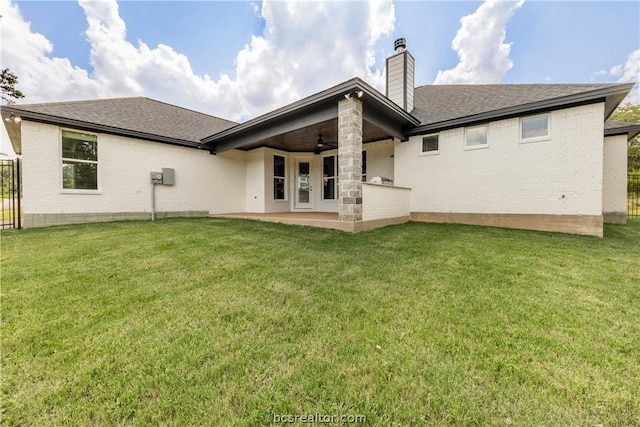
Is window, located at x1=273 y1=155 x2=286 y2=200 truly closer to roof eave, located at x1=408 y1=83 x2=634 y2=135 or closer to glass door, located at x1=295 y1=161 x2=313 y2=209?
glass door, located at x1=295 y1=161 x2=313 y2=209

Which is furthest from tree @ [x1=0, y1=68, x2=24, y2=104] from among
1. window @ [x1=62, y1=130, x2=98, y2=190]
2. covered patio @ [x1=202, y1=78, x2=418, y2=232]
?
covered patio @ [x1=202, y1=78, x2=418, y2=232]

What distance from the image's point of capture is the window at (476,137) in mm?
6742

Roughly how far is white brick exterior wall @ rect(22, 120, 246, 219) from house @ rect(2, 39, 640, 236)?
3 cm

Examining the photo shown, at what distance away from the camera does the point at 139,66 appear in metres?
11.4

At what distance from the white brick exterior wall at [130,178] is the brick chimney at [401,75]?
255 inches

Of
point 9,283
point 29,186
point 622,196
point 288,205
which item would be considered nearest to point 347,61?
point 288,205

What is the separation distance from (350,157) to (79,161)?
7.69 metres

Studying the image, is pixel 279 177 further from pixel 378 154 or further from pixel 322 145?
pixel 378 154

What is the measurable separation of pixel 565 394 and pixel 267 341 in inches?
68.7

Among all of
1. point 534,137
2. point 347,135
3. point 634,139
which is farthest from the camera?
point 634,139

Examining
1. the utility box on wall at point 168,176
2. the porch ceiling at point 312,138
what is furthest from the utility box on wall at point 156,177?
the porch ceiling at point 312,138

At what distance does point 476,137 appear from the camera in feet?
22.5

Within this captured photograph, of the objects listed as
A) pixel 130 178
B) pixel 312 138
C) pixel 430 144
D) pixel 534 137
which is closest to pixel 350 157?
pixel 312 138

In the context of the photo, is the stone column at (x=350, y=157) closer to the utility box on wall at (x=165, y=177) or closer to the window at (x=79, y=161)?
the utility box on wall at (x=165, y=177)
